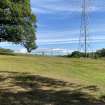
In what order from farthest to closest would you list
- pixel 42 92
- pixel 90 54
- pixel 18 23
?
pixel 90 54 < pixel 18 23 < pixel 42 92

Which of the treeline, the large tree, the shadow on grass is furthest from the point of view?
the treeline

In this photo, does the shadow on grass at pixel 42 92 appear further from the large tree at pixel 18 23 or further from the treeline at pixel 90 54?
the treeline at pixel 90 54

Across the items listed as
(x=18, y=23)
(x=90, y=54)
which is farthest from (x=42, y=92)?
(x=90, y=54)

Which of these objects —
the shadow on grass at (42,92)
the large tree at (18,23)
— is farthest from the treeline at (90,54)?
the shadow on grass at (42,92)

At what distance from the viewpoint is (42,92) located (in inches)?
543

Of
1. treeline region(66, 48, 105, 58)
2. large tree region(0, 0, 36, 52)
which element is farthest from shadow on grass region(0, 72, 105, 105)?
treeline region(66, 48, 105, 58)

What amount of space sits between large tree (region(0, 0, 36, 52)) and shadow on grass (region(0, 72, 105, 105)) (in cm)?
2756

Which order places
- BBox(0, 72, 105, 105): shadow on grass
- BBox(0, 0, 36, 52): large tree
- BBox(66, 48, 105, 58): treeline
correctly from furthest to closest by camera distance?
BBox(66, 48, 105, 58): treeline < BBox(0, 0, 36, 52): large tree < BBox(0, 72, 105, 105): shadow on grass

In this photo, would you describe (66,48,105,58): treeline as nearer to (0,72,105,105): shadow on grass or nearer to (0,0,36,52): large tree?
(0,0,36,52): large tree

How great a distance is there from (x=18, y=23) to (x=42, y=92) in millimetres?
31324

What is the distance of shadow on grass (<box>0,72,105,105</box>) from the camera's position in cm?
1261

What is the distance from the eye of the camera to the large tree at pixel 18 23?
4369cm

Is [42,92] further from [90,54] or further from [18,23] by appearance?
[90,54]

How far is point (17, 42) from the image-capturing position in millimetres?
45625
